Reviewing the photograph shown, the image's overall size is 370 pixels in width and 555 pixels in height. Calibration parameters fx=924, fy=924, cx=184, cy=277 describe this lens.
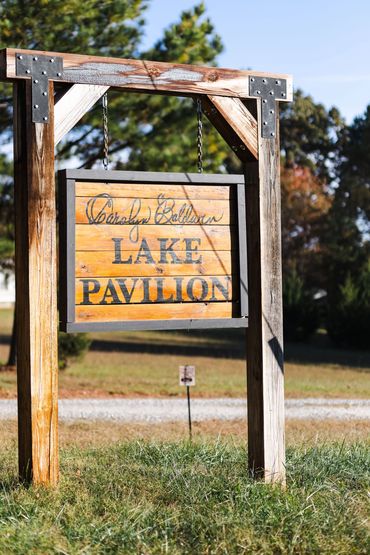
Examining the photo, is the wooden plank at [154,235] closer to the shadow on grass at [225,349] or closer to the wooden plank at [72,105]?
the wooden plank at [72,105]

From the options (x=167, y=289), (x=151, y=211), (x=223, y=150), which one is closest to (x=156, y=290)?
(x=167, y=289)

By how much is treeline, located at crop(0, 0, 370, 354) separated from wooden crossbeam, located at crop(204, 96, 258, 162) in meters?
9.35

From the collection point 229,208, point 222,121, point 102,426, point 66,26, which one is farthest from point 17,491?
point 66,26

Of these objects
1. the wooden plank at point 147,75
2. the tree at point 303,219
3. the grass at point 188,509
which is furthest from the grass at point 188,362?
the wooden plank at point 147,75

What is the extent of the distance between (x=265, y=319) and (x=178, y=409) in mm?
7377

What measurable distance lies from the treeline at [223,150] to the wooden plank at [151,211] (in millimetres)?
9589

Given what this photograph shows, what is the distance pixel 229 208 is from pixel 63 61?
1462 mm

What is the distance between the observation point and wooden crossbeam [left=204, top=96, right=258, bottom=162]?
614 centimetres

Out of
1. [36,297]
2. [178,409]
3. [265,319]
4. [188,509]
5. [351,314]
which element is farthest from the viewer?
[351,314]

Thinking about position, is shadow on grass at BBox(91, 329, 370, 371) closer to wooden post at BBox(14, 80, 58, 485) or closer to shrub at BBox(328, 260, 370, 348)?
shrub at BBox(328, 260, 370, 348)

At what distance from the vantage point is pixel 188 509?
17.0 ft

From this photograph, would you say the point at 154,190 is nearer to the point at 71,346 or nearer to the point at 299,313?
the point at 71,346

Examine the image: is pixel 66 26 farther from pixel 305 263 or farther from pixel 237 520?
pixel 305 263

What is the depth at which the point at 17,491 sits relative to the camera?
545 centimetres
